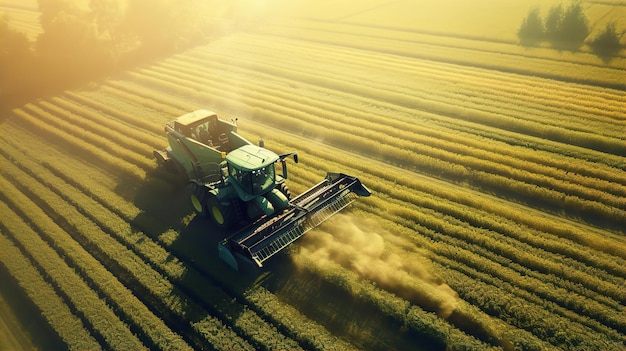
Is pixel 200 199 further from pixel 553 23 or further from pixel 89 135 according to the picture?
pixel 553 23

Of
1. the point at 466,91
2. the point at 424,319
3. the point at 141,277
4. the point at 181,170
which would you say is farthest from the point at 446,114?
the point at 141,277

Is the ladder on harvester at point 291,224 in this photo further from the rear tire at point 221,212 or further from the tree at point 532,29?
the tree at point 532,29

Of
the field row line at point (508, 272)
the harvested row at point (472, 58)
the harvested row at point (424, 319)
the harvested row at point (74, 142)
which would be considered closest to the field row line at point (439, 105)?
the harvested row at point (472, 58)

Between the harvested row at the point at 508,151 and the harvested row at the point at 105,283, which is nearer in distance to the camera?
the harvested row at the point at 105,283

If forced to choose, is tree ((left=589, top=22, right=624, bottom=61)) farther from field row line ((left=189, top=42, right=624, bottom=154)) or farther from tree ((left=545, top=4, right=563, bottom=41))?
field row line ((left=189, top=42, right=624, bottom=154))

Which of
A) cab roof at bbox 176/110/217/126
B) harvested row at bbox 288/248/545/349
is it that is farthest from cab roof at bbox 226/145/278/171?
cab roof at bbox 176/110/217/126

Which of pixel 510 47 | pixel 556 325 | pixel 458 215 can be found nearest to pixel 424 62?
pixel 510 47

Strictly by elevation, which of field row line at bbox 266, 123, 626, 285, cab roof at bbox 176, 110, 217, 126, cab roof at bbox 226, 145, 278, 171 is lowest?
field row line at bbox 266, 123, 626, 285

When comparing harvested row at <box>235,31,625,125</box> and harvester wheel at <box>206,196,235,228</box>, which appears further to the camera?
harvested row at <box>235,31,625,125</box>
